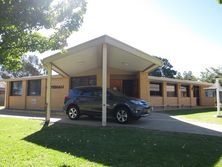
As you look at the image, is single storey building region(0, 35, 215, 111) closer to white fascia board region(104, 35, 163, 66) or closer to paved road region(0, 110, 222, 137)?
white fascia board region(104, 35, 163, 66)

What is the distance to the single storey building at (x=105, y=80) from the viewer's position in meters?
12.1

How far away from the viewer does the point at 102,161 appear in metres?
5.18

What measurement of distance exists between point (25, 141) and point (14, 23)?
12.6ft

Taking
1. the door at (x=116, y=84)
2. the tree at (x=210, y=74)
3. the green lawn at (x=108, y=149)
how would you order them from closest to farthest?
the green lawn at (x=108, y=149), the door at (x=116, y=84), the tree at (x=210, y=74)

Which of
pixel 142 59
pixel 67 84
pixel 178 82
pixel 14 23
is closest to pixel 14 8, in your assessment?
pixel 14 23

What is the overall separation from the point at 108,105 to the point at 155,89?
472 inches

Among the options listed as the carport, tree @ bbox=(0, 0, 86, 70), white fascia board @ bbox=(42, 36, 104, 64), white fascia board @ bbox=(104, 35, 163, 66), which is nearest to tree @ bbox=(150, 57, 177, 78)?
the carport

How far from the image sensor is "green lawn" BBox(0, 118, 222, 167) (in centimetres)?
516

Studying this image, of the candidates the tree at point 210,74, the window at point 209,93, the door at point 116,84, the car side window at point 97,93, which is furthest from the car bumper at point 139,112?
the tree at point 210,74

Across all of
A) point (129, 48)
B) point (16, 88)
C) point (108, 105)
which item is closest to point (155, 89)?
point (129, 48)

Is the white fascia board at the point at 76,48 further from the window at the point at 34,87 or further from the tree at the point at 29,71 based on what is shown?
the tree at the point at 29,71

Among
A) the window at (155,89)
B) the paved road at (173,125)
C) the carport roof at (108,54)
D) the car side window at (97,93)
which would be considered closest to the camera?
the paved road at (173,125)

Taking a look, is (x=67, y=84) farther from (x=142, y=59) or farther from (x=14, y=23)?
(x=14, y=23)

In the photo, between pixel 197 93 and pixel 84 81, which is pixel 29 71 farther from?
pixel 84 81
